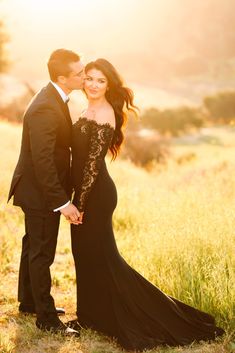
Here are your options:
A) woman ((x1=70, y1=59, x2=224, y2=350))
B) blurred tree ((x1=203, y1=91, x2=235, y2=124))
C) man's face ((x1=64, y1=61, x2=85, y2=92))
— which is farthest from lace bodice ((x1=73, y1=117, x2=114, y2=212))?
blurred tree ((x1=203, y1=91, x2=235, y2=124))

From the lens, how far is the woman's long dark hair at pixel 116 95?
4.66 metres

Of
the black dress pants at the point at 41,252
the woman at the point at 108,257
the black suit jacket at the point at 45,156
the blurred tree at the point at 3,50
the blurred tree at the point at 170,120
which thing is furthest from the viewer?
the blurred tree at the point at 170,120

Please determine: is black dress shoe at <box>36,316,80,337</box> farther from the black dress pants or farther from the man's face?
the man's face

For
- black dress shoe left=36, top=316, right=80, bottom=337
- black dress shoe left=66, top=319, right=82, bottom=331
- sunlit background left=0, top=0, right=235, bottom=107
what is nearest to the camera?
black dress shoe left=36, top=316, right=80, bottom=337

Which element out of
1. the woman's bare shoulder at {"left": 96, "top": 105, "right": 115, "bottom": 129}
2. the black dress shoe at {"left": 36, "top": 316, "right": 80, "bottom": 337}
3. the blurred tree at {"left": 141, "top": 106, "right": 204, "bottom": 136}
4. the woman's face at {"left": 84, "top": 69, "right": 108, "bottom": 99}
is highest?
the blurred tree at {"left": 141, "top": 106, "right": 204, "bottom": 136}

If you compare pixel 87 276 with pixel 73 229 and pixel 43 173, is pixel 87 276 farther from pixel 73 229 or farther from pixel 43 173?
pixel 43 173

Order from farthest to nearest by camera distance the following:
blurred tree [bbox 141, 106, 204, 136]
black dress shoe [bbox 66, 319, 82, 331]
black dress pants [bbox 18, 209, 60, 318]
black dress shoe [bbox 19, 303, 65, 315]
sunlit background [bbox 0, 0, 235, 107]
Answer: sunlit background [bbox 0, 0, 235, 107] → blurred tree [bbox 141, 106, 204, 136] → black dress shoe [bbox 19, 303, 65, 315] → black dress shoe [bbox 66, 319, 82, 331] → black dress pants [bbox 18, 209, 60, 318]

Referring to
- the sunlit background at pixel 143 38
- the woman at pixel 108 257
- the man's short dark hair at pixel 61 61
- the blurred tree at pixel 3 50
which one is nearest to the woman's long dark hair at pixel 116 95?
the woman at pixel 108 257

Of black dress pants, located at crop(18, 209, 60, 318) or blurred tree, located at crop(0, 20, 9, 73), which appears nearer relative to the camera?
black dress pants, located at crop(18, 209, 60, 318)

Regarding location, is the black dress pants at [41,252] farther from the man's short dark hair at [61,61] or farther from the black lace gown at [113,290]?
the man's short dark hair at [61,61]

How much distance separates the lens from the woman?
465 cm

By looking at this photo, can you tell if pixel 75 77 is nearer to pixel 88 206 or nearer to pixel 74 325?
pixel 88 206

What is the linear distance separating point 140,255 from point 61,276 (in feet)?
3.82

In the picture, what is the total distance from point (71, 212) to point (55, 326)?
1.14 meters
